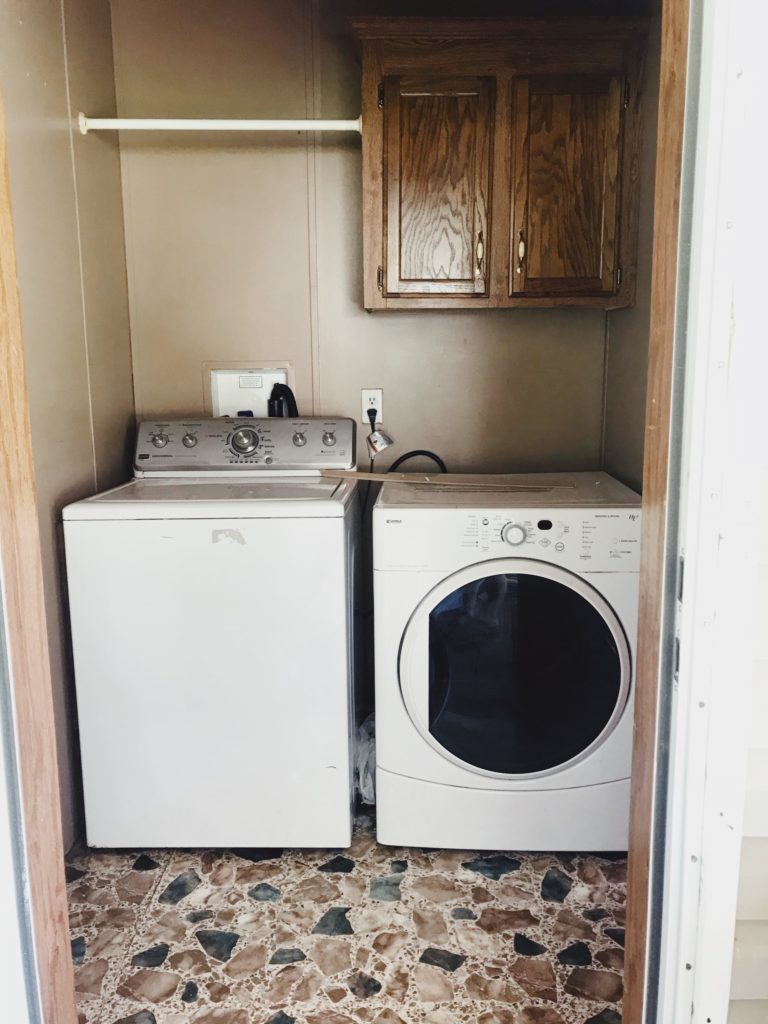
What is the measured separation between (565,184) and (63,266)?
1419 mm

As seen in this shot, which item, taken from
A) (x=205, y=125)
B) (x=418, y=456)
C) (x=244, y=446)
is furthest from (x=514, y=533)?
Answer: (x=205, y=125)

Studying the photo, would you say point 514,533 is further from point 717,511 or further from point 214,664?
point 717,511

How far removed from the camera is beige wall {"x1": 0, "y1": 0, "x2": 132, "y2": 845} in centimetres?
183

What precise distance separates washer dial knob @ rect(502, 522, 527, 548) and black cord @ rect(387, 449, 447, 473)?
789 mm

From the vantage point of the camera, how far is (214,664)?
194 cm

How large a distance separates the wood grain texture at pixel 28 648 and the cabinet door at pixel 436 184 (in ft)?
5.05

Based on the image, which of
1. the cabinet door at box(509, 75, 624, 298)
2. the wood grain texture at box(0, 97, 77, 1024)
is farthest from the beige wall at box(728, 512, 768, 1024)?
the cabinet door at box(509, 75, 624, 298)

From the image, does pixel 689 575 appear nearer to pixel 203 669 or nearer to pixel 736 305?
pixel 736 305

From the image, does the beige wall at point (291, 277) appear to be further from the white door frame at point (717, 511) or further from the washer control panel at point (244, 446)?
the white door frame at point (717, 511)

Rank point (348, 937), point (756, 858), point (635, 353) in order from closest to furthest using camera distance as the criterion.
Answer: point (756, 858) < point (348, 937) < point (635, 353)

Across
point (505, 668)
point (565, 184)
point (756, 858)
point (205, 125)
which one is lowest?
point (505, 668)

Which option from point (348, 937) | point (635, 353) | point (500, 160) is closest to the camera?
point (348, 937)

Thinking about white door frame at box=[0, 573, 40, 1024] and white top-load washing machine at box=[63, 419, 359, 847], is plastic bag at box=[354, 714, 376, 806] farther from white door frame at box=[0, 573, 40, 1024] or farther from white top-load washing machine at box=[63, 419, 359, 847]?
white door frame at box=[0, 573, 40, 1024]

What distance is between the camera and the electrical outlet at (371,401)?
2609mm
